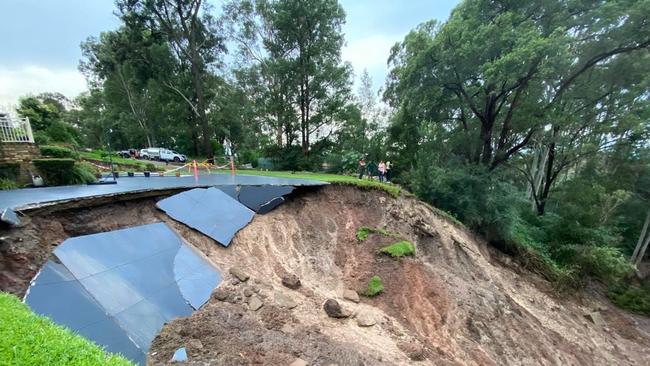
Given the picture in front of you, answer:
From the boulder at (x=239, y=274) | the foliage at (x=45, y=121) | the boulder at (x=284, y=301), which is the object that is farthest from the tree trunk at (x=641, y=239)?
the foliage at (x=45, y=121)

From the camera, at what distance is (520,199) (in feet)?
36.7

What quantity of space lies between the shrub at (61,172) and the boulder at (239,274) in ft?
18.5

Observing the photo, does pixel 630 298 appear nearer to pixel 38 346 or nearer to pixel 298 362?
pixel 298 362

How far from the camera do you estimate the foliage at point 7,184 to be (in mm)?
6582

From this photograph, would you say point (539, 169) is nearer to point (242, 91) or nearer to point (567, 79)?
point (567, 79)

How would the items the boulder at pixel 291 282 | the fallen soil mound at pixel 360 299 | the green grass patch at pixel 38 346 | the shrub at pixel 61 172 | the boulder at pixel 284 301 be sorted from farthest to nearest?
the shrub at pixel 61 172 → the boulder at pixel 291 282 → the boulder at pixel 284 301 → the fallen soil mound at pixel 360 299 → the green grass patch at pixel 38 346

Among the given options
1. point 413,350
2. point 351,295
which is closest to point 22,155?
point 351,295

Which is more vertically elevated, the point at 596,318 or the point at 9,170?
the point at 9,170

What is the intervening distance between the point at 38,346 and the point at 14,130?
8.26 meters

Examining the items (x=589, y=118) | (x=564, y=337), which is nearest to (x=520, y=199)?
(x=564, y=337)

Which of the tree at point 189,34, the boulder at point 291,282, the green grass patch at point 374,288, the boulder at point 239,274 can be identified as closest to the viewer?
the boulder at point 239,274

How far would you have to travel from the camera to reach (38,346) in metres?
2.24

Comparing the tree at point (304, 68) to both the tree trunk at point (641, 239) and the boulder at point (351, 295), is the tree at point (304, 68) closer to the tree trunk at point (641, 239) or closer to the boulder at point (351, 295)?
the boulder at point (351, 295)

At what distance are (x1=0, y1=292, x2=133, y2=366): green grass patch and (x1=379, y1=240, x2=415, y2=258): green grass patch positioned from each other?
6298 millimetres
